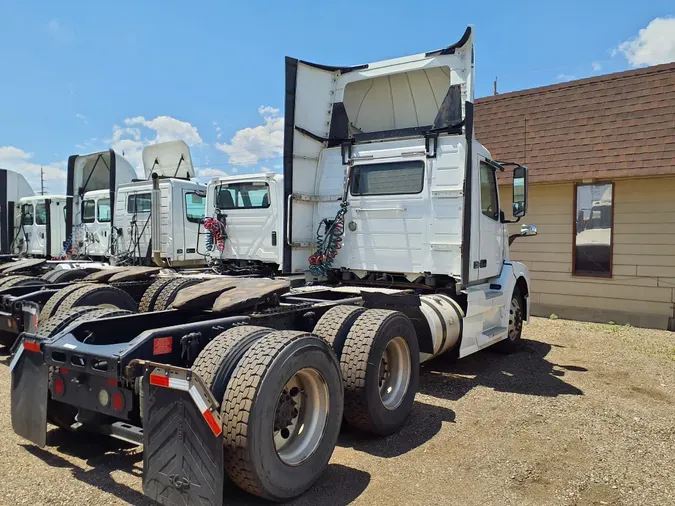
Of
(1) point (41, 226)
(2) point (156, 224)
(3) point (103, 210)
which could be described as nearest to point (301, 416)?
(2) point (156, 224)

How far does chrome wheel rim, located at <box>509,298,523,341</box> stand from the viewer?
25.7ft

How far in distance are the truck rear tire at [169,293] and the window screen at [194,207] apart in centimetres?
502

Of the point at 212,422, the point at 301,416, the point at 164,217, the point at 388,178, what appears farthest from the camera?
the point at 164,217

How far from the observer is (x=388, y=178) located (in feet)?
22.0

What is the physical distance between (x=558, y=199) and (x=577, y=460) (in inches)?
314

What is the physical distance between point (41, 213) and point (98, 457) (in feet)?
45.1

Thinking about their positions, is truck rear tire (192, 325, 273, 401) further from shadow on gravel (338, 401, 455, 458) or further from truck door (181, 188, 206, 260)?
truck door (181, 188, 206, 260)

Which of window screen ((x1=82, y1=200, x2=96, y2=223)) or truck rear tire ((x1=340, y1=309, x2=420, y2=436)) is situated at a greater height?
window screen ((x1=82, y1=200, x2=96, y2=223))

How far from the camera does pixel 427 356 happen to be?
566cm

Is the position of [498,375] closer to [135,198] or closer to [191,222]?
[191,222]

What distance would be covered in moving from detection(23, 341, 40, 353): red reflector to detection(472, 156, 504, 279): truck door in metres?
4.54

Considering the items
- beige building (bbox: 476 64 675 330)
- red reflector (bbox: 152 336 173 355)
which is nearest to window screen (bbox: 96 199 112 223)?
beige building (bbox: 476 64 675 330)

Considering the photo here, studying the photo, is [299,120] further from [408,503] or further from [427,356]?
[408,503]

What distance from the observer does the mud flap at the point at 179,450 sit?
8.75 ft
